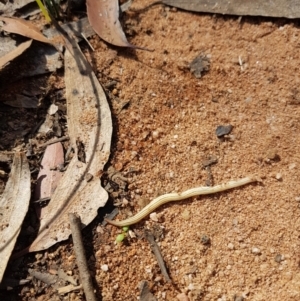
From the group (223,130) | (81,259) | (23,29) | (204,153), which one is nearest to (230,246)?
(204,153)

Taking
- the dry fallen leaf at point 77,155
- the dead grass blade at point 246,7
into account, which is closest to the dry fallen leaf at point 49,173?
the dry fallen leaf at point 77,155

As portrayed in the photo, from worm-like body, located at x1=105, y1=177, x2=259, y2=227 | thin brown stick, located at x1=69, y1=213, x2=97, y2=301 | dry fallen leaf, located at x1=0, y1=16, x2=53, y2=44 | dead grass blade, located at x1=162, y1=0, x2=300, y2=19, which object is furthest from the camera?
dead grass blade, located at x1=162, y1=0, x2=300, y2=19

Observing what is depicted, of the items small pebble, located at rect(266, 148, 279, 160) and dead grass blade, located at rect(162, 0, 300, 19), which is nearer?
small pebble, located at rect(266, 148, 279, 160)

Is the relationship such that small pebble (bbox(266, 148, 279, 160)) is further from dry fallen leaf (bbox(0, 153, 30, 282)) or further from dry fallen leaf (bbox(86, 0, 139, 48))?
dry fallen leaf (bbox(0, 153, 30, 282))

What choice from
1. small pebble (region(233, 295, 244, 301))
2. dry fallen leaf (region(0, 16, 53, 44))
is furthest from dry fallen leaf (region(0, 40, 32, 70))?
small pebble (region(233, 295, 244, 301))

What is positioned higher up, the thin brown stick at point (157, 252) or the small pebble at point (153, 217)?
the small pebble at point (153, 217)

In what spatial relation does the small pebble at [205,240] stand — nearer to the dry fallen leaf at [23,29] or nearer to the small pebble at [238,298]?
the small pebble at [238,298]
